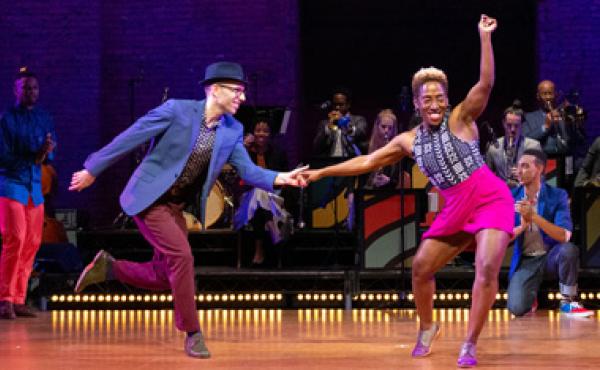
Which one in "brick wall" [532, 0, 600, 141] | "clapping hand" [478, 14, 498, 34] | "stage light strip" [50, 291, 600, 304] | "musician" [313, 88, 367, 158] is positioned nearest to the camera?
"clapping hand" [478, 14, 498, 34]

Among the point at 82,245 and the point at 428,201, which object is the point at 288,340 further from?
the point at 82,245

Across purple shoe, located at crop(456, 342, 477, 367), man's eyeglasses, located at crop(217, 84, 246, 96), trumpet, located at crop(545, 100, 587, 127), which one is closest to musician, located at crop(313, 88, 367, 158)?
trumpet, located at crop(545, 100, 587, 127)

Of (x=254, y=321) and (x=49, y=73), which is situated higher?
(x=49, y=73)

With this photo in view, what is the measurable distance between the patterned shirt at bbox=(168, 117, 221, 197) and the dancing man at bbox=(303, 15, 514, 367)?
1.11 meters

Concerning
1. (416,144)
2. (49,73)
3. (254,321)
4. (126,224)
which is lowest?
(254,321)

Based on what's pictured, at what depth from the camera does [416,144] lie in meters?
5.89

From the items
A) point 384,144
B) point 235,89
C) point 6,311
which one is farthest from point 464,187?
point 6,311

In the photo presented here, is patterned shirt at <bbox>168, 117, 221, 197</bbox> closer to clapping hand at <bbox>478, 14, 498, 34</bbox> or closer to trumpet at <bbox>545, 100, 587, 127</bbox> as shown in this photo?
clapping hand at <bbox>478, 14, 498, 34</bbox>

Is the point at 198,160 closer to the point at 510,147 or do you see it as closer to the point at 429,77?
the point at 429,77

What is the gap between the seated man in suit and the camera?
8.16 m

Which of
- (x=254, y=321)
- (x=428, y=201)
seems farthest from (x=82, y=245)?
(x=428, y=201)

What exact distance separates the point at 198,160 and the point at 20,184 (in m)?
2.51

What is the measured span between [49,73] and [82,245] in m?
2.51

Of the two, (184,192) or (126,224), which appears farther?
(126,224)
